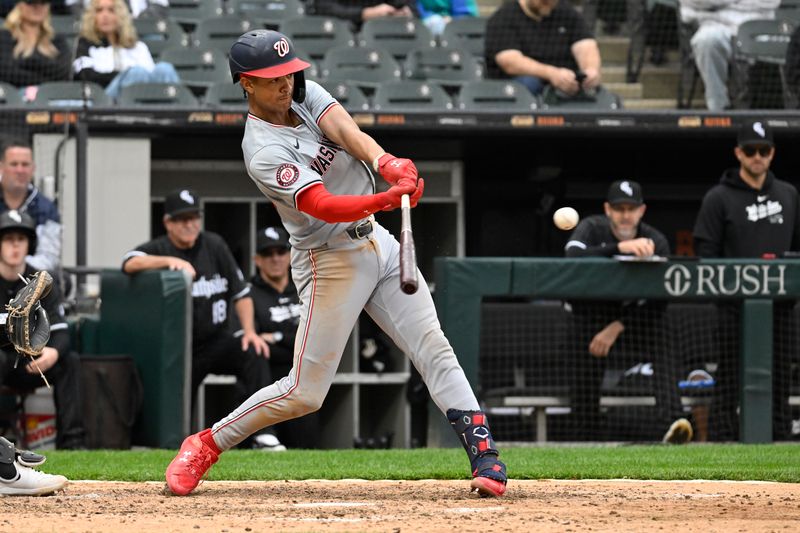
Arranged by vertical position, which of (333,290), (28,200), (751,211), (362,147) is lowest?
(28,200)

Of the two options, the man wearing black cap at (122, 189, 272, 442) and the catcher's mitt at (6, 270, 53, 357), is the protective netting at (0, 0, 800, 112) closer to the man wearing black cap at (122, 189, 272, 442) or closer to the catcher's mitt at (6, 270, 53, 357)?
the man wearing black cap at (122, 189, 272, 442)

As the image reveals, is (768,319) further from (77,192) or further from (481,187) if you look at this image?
(77,192)

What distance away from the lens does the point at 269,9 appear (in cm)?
1137

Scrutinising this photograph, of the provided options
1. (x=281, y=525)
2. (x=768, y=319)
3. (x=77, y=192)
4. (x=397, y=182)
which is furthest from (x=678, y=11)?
(x=281, y=525)

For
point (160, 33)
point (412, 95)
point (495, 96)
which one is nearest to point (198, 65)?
point (160, 33)

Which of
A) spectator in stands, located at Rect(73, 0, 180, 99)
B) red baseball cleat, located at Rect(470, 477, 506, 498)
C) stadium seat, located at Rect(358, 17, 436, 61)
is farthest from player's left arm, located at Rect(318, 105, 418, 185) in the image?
stadium seat, located at Rect(358, 17, 436, 61)

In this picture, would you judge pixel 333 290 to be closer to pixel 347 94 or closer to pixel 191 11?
pixel 347 94

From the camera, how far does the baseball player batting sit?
187 inches

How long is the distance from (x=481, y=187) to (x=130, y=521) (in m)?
6.69

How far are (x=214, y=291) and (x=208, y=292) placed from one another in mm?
38

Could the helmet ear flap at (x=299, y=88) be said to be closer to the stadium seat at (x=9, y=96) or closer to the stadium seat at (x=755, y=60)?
the stadium seat at (x=9, y=96)

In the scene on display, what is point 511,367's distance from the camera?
8.07m

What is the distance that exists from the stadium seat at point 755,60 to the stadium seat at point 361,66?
2.53 metres

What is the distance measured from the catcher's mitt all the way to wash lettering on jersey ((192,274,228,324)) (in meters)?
3.37
